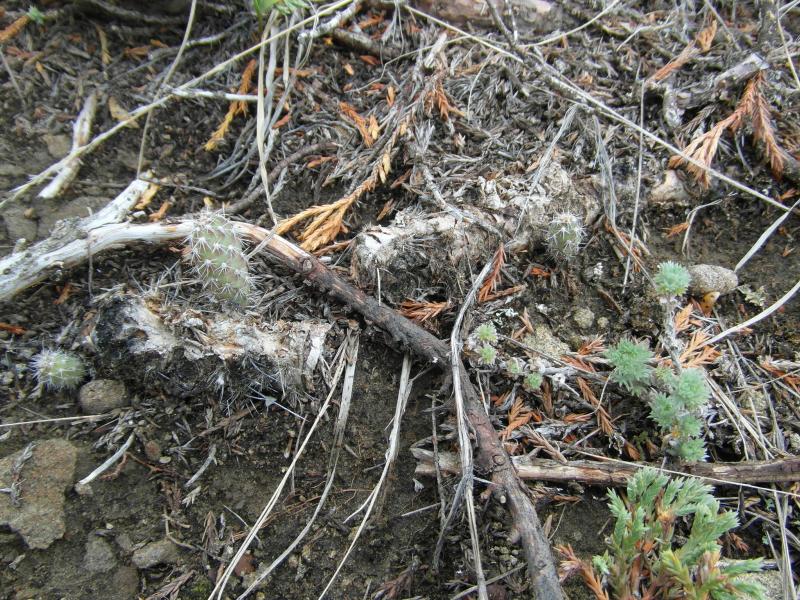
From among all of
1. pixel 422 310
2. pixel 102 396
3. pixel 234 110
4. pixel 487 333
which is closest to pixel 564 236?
pixel 487 333

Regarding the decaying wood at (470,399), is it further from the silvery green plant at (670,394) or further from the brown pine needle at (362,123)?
the brown pine needle at (362,123)

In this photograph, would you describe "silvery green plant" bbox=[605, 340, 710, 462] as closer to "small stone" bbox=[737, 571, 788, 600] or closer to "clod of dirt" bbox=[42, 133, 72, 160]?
"small stone" bbox=[737, 571, 788, 600]

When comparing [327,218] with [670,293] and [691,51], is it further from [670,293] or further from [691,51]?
[691,51]

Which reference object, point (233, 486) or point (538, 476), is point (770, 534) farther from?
point (233, 486)

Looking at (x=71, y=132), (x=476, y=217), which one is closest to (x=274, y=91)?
(x=71, y=132)

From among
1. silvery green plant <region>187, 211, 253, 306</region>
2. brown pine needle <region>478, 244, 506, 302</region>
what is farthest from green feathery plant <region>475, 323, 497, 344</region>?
silvery green plant <region>187, 211, 253, 306</region>

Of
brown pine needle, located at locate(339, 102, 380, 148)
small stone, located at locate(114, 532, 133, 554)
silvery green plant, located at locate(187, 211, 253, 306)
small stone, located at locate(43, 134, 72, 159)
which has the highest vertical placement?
brown pine needle, located at locate(339, 102, 380, 148)
